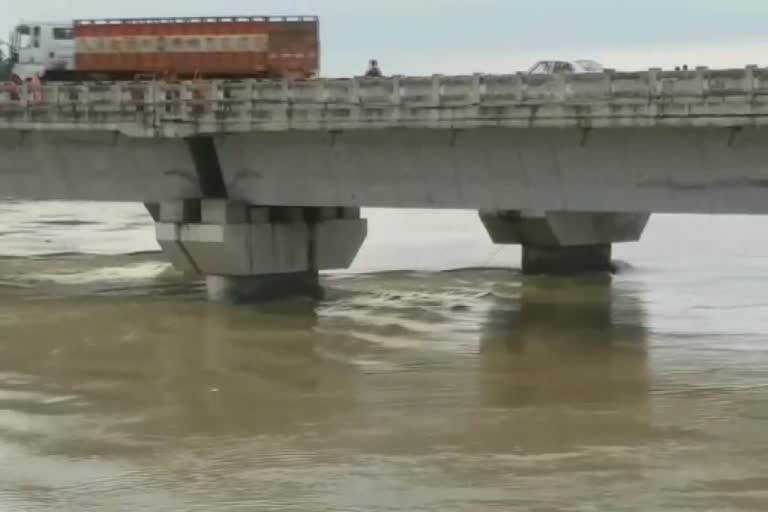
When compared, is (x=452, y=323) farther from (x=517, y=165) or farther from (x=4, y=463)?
(x=4, y=463)

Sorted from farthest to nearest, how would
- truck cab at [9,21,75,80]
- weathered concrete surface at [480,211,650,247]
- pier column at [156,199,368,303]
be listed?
truck cab at [9,21,75,80] < weathered concrete surface at [480,211,650,247] < pier column at [156,199,368,303]

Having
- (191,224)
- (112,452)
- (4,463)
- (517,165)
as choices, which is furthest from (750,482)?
(191,224)

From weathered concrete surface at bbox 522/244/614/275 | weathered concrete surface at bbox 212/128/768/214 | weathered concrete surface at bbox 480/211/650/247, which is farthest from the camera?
weathered concrete surface at bbox 522/244/614/275

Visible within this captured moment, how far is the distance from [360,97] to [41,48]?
17785 mm

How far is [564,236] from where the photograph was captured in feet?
118

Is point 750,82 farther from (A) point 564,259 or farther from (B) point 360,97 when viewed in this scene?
(A) point 564,259

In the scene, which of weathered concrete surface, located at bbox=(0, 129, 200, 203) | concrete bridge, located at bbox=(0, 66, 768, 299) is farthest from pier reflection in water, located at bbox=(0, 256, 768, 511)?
weathered concrete surface, located at bbox=(0, 129, 200, 203)

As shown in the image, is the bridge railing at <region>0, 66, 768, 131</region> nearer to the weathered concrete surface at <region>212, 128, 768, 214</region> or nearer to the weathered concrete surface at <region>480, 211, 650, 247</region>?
the weathered concrete surface at <region>212, 128, 768, 214</region>

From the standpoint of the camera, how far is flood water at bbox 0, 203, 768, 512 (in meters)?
15.8

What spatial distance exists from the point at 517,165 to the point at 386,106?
2840mm

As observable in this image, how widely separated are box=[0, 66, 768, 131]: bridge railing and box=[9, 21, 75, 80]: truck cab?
9.24m

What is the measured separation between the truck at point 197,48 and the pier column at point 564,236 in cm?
703

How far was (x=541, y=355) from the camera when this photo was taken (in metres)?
24.5

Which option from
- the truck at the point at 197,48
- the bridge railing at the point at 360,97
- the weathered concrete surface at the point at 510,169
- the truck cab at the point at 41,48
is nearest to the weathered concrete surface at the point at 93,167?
the bridge railing at the point at 360,97
